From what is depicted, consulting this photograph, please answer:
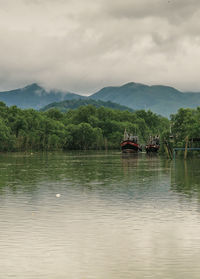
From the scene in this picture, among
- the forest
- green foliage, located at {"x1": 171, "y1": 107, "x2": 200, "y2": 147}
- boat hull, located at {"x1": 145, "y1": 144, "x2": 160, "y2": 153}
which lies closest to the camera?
green foliage, located at {"x1": 171, "y1": 107, "x2": 200, "y2": 147}

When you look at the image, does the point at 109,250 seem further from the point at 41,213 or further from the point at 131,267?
the point at 41,213

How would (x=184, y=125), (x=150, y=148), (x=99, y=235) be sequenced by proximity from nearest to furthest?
1. (x=99, y=235)
2. (x=184, y=125)
3. (x=150, y=148)

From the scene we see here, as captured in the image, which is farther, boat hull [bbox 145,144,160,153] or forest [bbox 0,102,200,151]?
boat hull [bbox 145,144,160,153]

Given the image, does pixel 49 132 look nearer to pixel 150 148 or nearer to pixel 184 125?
pixel 150 148

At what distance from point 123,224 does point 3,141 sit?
4849 inches

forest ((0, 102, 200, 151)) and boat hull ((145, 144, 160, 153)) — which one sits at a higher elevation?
forest ((0, 102, 200, 151))

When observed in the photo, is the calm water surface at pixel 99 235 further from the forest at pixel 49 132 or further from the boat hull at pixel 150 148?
the boat hull at pixel 150 148

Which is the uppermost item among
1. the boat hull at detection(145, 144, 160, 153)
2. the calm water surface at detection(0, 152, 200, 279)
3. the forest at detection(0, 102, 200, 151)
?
the forest at detection(0, 102, 200, 151)

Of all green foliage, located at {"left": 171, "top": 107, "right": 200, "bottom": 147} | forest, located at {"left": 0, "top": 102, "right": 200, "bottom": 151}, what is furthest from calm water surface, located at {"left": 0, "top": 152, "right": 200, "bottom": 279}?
forest, located at {"left": 0, "top": 102, "right": 200, "bottom": 151}

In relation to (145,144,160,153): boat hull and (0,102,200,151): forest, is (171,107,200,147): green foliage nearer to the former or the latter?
(0,102,200,151): forest

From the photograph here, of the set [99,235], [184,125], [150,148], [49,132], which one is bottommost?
[99,235]

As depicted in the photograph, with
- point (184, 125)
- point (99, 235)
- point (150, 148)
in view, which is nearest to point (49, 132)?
point (150, 148)

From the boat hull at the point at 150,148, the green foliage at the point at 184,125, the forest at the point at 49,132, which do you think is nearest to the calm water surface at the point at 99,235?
the green foliage at the point at 184,125

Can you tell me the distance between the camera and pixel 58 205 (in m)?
25.5
